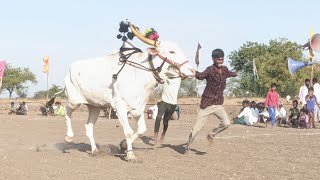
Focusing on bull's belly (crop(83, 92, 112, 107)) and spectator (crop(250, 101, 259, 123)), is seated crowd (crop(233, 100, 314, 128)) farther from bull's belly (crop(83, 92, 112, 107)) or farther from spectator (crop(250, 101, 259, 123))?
bull's belly (crop(83, 92, 112, 107))

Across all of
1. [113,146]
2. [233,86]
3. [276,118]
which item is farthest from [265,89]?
[113,146]

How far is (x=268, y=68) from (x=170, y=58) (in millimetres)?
50738

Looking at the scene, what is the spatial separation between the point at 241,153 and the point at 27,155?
13.1 ft

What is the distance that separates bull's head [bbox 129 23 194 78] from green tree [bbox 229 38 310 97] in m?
45.0

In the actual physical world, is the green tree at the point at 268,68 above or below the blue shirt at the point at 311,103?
above

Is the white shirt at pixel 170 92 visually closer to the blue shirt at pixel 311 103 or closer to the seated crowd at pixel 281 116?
the blue shirt at pixel 311 103

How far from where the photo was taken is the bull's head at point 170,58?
9.47m

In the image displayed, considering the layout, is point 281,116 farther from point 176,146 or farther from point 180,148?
point 180,148

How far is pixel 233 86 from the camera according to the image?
221ft

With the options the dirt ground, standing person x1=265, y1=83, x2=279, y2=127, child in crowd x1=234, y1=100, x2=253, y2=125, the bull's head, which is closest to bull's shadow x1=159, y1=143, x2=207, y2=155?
the dirt ground

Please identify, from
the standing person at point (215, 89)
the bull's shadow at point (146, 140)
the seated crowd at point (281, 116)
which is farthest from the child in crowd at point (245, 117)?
the standing person at point (215, 89)

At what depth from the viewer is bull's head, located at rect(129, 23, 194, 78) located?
31.1ft

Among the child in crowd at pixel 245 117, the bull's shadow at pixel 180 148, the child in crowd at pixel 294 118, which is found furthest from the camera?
the child in crowd at pixel 245 117

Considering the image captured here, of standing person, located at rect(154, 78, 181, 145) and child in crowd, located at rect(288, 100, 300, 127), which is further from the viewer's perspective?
child in crowd, located at rect(288, 100, 300, 127)
